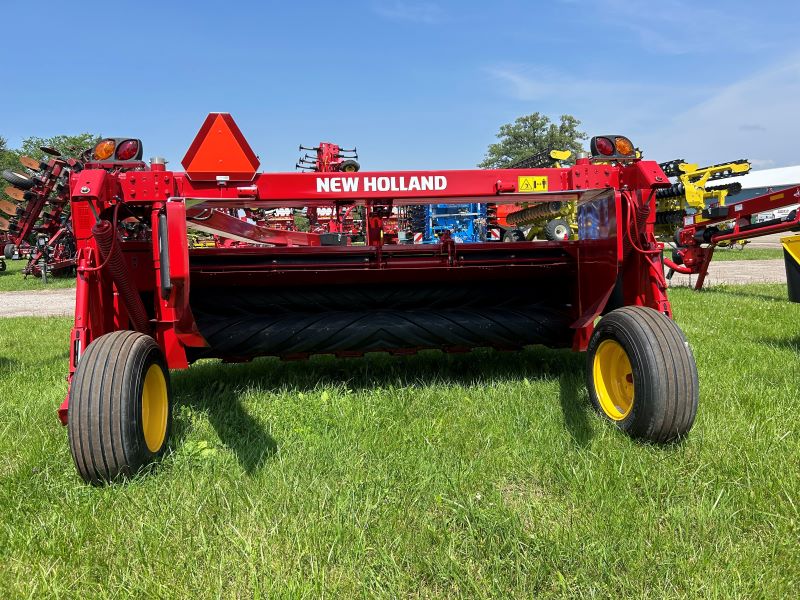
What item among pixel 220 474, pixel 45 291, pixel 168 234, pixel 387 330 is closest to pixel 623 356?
pixel 387 330

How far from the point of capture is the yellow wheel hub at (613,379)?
3100 millimetres

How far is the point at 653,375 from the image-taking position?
2.70 meters

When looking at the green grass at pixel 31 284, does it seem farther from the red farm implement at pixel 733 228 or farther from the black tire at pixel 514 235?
the red farm implement at pixel 733 228

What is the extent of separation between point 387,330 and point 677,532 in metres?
2.16

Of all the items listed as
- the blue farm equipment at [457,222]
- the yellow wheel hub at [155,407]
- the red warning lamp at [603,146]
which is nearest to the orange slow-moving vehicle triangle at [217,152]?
the yellow wheel hub at [155,407]

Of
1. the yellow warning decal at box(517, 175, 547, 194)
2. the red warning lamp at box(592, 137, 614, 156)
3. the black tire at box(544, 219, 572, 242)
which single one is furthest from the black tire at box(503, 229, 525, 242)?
the yellow warning decal at box(517, 175, 547, 194)

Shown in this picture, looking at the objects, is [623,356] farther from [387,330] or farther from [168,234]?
[168,234]

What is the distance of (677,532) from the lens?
209 cm

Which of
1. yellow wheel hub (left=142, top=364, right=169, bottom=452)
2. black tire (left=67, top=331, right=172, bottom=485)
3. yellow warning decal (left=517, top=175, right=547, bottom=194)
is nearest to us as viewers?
black tire (left=67, top=331, right=172, bottom=485)

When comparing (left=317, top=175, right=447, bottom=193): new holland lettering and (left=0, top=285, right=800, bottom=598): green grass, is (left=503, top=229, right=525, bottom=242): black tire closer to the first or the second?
(left=0, top=285, right=800, bottom=598): green grass

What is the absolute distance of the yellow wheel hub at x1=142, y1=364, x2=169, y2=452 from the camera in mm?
2832

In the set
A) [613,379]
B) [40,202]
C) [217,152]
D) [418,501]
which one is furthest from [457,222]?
[418,501]

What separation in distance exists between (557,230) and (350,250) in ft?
37.7

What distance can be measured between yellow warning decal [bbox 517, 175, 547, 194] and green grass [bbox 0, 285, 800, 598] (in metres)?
1.22
